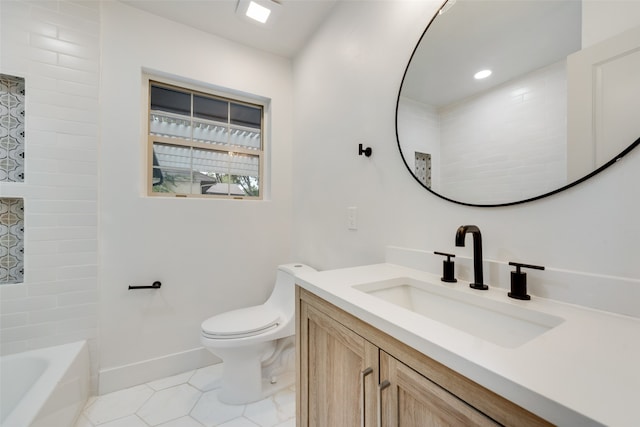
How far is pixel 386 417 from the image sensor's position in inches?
25.5

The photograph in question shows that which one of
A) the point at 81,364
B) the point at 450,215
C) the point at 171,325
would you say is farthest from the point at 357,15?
the point at 81,364

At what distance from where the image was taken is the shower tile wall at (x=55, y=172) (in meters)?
1.50

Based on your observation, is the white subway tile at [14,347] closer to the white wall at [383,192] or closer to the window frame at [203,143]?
the window frame at [203,143]

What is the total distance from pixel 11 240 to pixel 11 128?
2.18 feet

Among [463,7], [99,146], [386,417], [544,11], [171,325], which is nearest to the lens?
[386,417]

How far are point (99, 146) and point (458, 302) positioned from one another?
2203mm

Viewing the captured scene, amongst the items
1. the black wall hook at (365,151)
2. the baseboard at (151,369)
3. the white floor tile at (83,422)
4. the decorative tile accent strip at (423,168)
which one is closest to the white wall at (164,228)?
the baseboard at (151,369)

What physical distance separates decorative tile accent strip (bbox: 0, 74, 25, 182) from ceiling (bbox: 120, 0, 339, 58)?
87cm

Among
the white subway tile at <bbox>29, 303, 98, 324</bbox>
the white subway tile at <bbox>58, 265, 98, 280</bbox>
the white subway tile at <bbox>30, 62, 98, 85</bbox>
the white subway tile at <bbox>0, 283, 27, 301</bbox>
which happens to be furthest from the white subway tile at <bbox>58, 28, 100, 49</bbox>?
the white subway tile at <bbox>29, 303, 98, 324</bbox>

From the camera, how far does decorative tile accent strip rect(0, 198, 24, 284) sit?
5.01 feet

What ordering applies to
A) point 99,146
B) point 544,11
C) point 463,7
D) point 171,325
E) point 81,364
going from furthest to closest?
point 171,325 → point 99,146 → point 81,364 → point 463,7 → point 544,11

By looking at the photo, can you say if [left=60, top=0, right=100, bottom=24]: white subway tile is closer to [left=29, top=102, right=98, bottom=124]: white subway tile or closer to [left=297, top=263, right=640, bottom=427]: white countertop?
[left=29, top=102, right=98, bottom=124]: white subway tile

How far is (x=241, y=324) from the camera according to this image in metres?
1.59

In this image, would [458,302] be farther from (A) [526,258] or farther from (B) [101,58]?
(B) [101,58]
